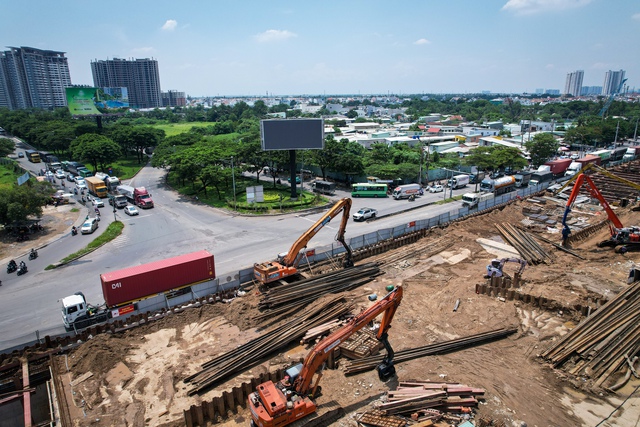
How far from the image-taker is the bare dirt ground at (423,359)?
17812 millimetres

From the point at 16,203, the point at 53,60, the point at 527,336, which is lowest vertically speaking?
the point at 527,336

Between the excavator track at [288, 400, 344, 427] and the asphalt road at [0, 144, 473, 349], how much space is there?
1628 cm

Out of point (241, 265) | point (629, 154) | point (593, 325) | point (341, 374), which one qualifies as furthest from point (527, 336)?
point (629, 154)

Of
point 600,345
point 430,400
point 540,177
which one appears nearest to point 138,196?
point 430,400

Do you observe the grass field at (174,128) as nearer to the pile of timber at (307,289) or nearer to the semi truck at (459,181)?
the semi truck at (459,181)

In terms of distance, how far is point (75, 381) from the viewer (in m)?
20.1

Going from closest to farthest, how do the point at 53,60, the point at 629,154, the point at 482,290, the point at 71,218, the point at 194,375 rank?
1. the point at 194,375
2. the point at 482,290
3. the point at 71,218
4. the point at 629,154
5. the point at 53,60

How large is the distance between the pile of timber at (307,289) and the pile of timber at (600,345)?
13.3 metres

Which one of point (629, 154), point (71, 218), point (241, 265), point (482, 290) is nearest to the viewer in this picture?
point (482, 290)

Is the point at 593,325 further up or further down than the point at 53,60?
further down

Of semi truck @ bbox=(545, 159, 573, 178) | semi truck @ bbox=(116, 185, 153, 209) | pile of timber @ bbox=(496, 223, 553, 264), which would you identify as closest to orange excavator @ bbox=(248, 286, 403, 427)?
pile of timber @ bbox=(496, 223, 553, 264)

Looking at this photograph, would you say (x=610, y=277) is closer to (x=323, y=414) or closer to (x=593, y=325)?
(x=593, y=325)

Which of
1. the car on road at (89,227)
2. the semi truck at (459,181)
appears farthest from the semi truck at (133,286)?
the semi truck at (459,181)

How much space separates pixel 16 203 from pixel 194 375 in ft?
111
